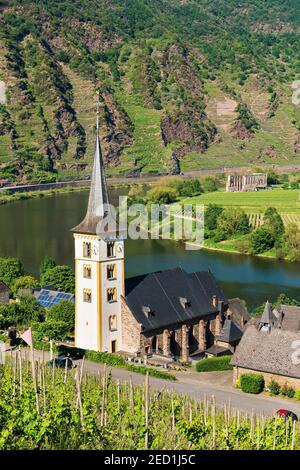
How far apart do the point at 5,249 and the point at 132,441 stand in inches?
2641

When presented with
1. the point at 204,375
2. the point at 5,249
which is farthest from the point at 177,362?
the point at 5,249

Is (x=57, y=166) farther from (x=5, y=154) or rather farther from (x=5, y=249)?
(x=5, y=249)

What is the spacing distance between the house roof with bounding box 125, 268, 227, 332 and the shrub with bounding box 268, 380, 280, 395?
332 inches

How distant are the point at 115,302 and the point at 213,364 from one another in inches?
250

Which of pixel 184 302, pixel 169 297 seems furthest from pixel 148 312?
pixel 184 302

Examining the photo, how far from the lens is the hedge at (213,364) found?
1822 inches

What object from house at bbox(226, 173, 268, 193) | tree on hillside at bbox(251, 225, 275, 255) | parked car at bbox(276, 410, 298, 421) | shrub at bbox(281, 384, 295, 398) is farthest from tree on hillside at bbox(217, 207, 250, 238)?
parked car at bbox(276, 410, 298, 421)

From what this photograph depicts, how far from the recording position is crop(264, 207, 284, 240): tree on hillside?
102 metres

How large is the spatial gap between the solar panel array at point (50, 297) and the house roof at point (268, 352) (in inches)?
666

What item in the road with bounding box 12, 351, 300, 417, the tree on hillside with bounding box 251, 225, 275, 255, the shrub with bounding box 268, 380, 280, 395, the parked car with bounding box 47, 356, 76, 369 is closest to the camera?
the road with bounding box 12, 351, 300, 417

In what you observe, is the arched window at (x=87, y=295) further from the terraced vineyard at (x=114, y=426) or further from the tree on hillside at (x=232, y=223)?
the tree on hillside at (x=232, y=223)

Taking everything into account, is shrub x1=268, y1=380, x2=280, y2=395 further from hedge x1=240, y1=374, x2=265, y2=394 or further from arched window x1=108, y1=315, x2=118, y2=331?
arched window x1=108, y1=315, x2=118, y2=331

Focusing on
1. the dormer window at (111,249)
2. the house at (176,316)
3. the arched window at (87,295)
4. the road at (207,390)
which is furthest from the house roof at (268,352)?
the arched window at (87,295)

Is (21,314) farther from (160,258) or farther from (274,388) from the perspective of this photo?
(160,258)
